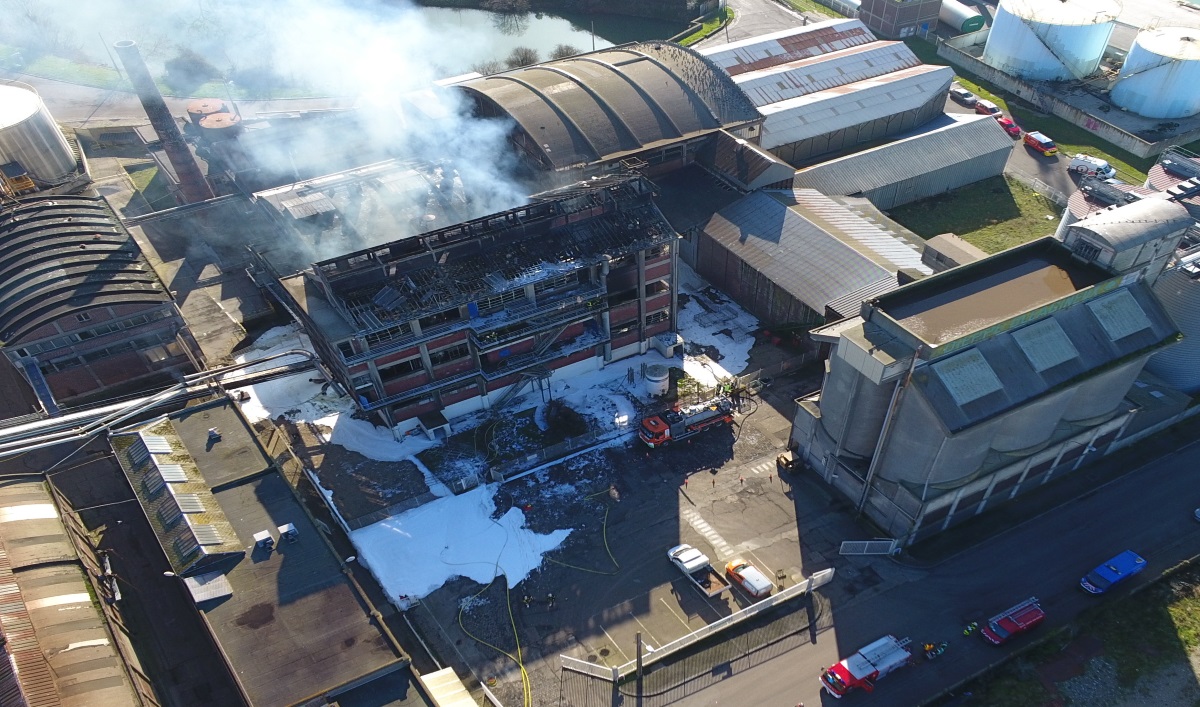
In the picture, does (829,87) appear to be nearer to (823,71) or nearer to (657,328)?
(823,71)

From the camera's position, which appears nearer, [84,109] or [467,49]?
[84,109]

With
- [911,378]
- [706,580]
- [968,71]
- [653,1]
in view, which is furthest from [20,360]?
[968,71]

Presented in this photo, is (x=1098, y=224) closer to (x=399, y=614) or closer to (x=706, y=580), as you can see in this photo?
(x=706, y=580)

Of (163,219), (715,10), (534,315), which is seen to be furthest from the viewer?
(715,10)

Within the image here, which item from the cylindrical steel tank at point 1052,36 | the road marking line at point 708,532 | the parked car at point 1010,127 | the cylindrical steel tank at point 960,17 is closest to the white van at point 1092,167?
the parked car at point 1010,127

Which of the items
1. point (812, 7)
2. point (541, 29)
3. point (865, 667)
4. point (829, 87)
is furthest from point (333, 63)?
point (865, 667)

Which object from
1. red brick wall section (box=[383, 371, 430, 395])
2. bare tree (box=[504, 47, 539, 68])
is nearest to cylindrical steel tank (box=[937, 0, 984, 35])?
bare tree (box=[504, 47, 539, 68])

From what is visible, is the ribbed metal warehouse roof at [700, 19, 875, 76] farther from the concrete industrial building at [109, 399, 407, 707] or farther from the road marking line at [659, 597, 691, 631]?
the concrete industrial building at [109, 399, 407, 707]
